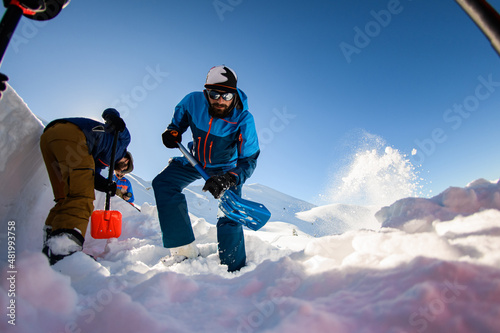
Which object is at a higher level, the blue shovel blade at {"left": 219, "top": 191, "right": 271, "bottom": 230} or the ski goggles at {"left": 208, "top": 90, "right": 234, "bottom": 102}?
the ski goggles at {"left": 208, "top": 90, "right": 234, "bottom": 102}

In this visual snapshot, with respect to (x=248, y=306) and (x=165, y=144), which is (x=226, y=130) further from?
(x=248, y=306)

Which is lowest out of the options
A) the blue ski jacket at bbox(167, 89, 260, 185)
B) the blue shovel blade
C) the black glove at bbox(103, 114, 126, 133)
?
the blue shovel blade

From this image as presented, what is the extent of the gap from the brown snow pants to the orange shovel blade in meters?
0.40

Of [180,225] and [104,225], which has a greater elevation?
[180,225]

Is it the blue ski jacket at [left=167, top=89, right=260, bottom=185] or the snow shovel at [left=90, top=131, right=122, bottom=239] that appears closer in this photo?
the snow shovel at [left=90, top=131, right=122, bottom=239]

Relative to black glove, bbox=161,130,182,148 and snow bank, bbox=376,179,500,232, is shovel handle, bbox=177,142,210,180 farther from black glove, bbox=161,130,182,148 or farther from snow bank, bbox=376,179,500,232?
snow bank, bbox=376,179,500,232

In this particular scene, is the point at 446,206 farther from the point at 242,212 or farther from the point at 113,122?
the point at 113,122

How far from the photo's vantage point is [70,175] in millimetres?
1590

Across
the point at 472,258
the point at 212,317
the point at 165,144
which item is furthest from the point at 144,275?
the point at 165,144

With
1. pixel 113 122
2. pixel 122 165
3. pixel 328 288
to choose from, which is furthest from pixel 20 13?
pixel 122 165

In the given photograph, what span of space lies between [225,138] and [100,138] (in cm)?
111

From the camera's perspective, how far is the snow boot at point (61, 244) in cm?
130

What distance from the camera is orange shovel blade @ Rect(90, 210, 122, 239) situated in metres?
2.04

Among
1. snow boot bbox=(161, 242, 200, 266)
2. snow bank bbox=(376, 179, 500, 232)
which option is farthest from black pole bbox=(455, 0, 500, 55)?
snow boot bbox=(161, 242, 200, 266)
